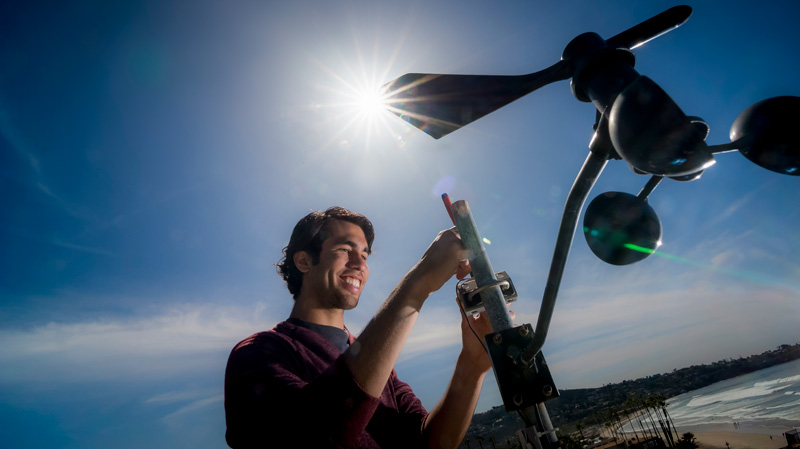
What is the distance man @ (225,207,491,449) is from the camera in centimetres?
189

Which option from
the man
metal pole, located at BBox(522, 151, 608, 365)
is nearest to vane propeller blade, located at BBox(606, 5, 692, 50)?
metal pole, located at BBox(522, 151, 608, 365)

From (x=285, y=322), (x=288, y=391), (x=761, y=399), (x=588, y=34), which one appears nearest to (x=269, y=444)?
(x=288, y=391)

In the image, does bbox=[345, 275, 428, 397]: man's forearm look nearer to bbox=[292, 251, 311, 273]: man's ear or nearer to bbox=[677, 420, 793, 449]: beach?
bbox=[292, 251, 311, 273]: man's ear

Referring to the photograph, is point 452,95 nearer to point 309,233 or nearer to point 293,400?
point 293,400

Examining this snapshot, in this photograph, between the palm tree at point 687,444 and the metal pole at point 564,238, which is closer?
the metal pole at point 564,238

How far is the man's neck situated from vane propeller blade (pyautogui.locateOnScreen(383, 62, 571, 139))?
7.59 feet

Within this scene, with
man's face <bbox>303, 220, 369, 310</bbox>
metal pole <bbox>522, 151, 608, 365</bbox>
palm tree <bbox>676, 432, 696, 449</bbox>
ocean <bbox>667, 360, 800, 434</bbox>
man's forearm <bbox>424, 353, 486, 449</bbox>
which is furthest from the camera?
ocean <bbox>667, 360, 800, 434</bbox>

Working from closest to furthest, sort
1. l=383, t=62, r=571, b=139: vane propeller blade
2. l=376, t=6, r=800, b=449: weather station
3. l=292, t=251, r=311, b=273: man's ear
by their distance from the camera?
1. l=376, t=6, r=800, b=449: weather station
2. l=383, t=62, r=571, b=139: vane propeller blade
3. l=292, t=251, r=311, b=273: man's ear

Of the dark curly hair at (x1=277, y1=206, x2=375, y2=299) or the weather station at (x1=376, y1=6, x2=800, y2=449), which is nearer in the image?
the weather station at (x1=376, y1=6, x2=800, y2=449)

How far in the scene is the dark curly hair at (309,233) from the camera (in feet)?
13.6

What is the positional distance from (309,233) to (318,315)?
1.15 meters

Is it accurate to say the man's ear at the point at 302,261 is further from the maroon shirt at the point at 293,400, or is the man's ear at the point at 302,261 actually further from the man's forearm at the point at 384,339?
the man's forearm at the point at 384,339

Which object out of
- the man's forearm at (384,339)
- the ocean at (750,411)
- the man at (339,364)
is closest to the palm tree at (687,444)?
the ocean at (750,411)

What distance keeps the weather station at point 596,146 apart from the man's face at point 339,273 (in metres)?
1.75
